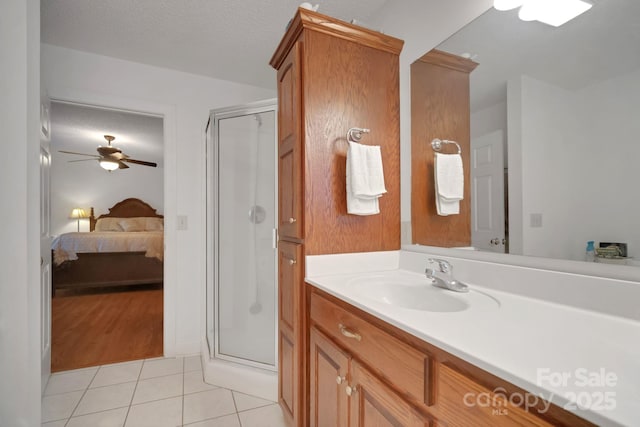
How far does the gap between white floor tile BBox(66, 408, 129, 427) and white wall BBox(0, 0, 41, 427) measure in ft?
1.18

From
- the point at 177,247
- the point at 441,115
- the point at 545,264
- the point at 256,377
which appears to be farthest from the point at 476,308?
the point at 177,247

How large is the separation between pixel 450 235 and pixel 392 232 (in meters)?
0.28

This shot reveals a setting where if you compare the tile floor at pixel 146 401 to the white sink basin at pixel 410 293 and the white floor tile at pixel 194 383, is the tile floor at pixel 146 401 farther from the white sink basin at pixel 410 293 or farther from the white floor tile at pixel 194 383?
the white sink basin at pixel 410 293

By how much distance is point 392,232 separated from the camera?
146cm

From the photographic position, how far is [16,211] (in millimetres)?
1187

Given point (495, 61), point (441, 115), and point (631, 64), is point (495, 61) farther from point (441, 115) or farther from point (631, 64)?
point (631, 64)

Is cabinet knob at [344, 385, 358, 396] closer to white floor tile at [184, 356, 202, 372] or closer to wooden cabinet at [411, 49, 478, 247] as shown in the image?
wooden cabinet at [411, 49, 478, 247]

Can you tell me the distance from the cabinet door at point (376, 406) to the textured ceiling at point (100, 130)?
3.54m

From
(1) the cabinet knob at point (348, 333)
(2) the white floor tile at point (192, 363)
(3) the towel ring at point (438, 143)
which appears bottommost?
(2) the white floor tile at point (192, 363)

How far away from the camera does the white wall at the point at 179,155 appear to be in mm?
2238

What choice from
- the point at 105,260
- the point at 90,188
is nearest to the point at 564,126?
the point at 105,260

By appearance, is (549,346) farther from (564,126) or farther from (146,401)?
(146,401)

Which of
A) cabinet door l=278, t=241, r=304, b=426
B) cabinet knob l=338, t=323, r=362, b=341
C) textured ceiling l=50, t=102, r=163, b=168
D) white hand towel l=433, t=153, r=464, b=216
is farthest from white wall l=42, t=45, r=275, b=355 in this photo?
white hand towel l=433, t=153, r=464, b=216

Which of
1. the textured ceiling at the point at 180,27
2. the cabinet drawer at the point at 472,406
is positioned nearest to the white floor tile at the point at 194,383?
the cabinet drawer at the point at 472,406
